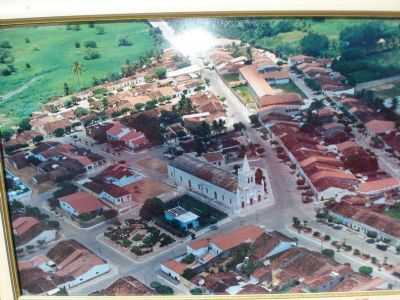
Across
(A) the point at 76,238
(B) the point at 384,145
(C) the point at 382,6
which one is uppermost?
(C) the point at 382,6

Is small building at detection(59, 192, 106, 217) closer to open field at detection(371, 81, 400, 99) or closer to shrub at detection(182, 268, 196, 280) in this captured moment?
shrub at detection(182, 268, 196, 280)

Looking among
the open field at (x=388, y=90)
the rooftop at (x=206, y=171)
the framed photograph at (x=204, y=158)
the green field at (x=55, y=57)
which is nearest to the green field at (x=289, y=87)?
the framed photograph at (x=204, y=158)

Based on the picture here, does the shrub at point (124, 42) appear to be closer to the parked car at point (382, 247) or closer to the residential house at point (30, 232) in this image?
the residential house at point (30, 232)

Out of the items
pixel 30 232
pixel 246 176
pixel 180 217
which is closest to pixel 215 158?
pixel 246 176

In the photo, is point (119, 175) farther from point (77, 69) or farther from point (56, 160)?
point (77, 69)

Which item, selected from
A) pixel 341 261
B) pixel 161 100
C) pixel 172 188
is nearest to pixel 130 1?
pixel 161 100

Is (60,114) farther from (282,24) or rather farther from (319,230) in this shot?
(319,230)

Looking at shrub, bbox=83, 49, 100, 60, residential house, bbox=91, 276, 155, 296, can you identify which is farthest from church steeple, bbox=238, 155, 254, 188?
shrub, bbox=83, 49, 100, 60

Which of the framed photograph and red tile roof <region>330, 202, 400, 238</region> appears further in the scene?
red tile roof <region>330, 202, 400, 238</region>
